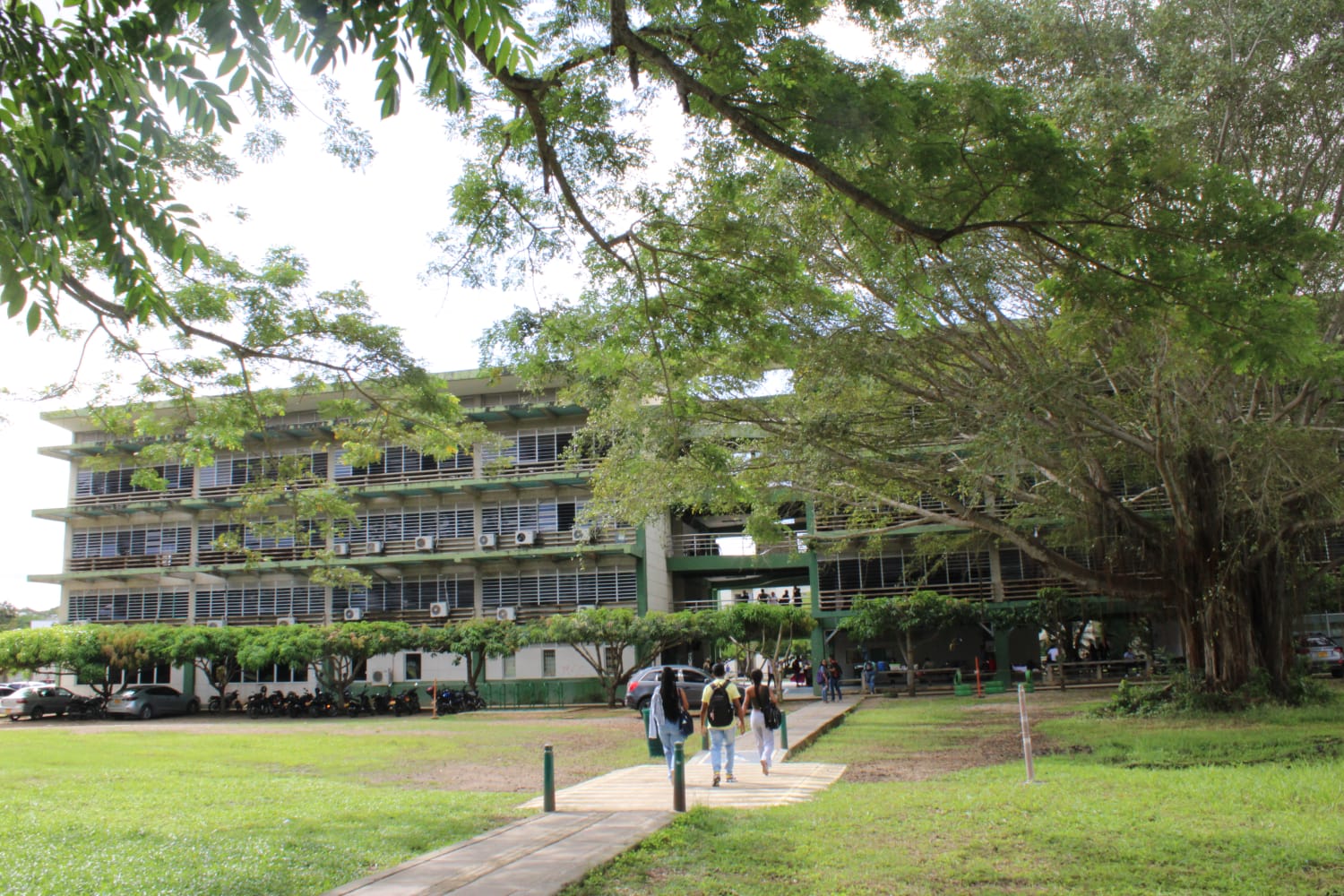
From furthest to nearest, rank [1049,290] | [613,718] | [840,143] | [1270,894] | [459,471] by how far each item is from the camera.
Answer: [459,471]
[613,718]
[1049,290]
[840,143]
[1270,894]

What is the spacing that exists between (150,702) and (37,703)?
332 centimetres

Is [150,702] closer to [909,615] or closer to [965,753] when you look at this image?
[909,615]

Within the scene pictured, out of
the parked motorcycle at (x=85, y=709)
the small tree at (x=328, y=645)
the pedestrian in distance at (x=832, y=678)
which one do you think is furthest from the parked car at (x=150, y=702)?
the pedestrian in distance at (x=832, y=678)

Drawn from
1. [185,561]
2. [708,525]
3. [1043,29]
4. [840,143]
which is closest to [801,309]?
[1043,29]

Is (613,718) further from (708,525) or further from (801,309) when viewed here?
(708,525)

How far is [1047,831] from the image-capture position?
8.06 meters

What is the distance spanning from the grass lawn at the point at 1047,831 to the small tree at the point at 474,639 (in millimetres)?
20507

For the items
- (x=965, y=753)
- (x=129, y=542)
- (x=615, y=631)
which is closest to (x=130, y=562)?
(x=129, y=542)

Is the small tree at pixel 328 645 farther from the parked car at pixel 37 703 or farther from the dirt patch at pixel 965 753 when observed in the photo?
the dirt patch at pixel 965 753

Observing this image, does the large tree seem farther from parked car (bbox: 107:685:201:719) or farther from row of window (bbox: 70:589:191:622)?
row of window (bbox: 70:589:191:622)

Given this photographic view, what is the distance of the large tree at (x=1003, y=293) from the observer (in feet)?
23.9

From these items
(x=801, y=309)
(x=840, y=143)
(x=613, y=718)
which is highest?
(x=801, y=309)

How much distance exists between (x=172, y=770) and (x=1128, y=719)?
16.1m

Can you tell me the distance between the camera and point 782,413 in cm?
1786
